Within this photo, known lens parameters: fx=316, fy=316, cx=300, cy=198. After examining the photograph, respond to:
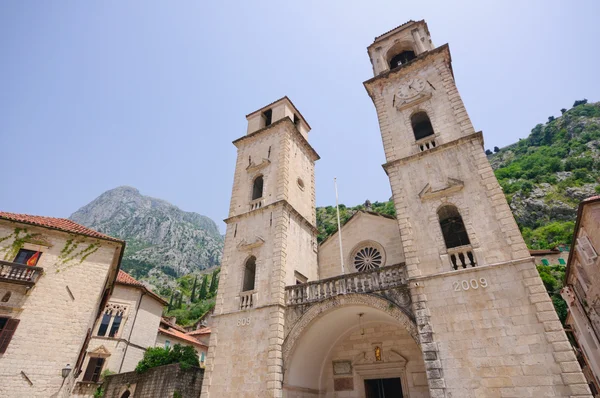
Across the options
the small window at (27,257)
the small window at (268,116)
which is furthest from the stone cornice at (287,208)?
the small window at (27,257)

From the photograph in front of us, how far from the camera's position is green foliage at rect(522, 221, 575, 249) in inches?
1698

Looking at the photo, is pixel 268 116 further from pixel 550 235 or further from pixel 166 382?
pixel 550 235

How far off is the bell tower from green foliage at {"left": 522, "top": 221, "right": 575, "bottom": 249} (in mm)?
40090

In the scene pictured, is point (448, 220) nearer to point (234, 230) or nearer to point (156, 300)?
→ point (234, 230)

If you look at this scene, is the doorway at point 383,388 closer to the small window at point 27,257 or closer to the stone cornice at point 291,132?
the stone cornice at point 291,132

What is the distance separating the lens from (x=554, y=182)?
57.3 m

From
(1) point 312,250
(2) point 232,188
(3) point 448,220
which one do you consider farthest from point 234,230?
(3) point 448,220

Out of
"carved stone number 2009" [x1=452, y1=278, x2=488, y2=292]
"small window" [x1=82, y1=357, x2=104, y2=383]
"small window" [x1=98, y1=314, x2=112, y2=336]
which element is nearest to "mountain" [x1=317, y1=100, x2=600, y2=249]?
"small window" [x1=98, y1=314, x2=112, y2=336]

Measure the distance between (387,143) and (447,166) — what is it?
126 inches

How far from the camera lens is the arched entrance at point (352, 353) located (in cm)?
1223

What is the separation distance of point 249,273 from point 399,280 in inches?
299

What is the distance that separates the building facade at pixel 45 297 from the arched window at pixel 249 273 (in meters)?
6.42

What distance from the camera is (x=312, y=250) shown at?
1778 centimetres

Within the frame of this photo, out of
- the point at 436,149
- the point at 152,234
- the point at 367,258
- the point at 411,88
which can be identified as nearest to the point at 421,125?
the point at 411,88
